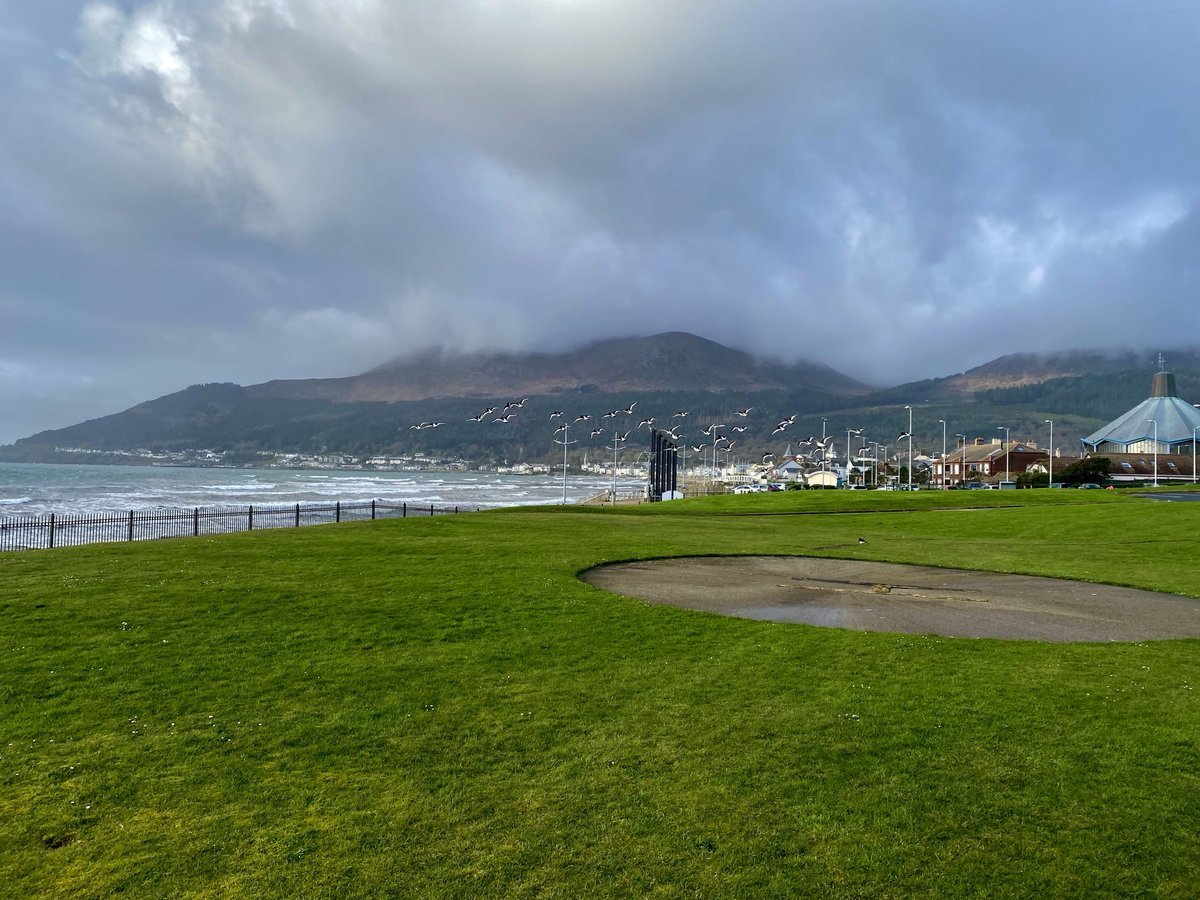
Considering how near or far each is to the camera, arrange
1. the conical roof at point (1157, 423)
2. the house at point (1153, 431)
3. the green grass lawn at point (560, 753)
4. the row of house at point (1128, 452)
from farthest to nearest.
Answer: the conical roof at point (1157, 423) < the house at point (1153, 431) < the row of house at point (1128, 452) < the green grass lawn at point (560, 753)

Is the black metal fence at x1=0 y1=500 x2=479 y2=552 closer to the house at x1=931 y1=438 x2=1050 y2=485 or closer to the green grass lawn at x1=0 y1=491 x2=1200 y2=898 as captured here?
the green grass lawn at x1=0 y1=491 x2=1200 y2=898

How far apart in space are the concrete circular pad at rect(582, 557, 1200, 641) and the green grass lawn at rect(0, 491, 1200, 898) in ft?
4.61

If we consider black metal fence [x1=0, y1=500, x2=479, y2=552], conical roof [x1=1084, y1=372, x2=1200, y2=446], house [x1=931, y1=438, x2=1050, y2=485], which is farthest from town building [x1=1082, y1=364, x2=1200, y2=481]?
black metal fence [x1=0, y1=500, x2=479, y2=552]

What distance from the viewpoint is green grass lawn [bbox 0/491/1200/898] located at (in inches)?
200

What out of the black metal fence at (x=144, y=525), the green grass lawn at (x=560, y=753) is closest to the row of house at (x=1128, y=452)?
the black metal fence at (x=144, y=525)

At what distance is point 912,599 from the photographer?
15.4 m

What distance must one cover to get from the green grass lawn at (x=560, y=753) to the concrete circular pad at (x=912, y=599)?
140 cm

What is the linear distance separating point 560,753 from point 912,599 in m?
10.8

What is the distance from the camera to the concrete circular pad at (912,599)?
12.6 m

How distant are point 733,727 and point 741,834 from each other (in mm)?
2017

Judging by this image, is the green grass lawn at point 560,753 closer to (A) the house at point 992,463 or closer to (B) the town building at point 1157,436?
(A) the house at point 992,463

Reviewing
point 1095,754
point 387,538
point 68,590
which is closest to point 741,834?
point 1095,754

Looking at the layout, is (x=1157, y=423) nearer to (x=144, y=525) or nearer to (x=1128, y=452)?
(x=1128, y=452)

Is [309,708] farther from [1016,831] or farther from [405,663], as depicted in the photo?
[1016,831]
